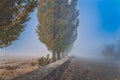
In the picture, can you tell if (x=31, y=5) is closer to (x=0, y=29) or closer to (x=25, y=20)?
(x=25, y=20)

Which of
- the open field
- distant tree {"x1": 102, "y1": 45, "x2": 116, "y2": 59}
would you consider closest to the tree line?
the open field

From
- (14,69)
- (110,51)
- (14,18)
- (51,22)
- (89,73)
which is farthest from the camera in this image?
(110,51)

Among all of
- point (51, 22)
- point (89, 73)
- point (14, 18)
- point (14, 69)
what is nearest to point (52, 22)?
point (51, 22)

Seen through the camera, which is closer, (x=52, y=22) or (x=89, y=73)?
(x=89, y=73)

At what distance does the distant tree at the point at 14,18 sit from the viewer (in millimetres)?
17944

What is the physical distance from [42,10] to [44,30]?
9.94 feet

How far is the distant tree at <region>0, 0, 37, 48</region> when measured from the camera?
1794cm

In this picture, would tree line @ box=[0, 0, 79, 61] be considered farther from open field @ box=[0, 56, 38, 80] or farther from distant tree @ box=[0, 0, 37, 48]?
open field @ box=[0, 56, 38, 80]

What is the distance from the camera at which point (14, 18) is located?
20.4 metres

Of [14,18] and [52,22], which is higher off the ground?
[52,22]

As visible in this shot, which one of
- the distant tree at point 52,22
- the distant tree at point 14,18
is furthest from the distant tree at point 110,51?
the distant tree at point 14,18

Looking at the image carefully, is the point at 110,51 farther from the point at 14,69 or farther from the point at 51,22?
the point at 14,69

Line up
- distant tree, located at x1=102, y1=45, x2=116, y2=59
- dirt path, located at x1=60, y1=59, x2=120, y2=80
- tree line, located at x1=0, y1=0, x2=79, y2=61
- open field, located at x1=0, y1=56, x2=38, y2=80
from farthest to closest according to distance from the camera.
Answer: distant tree, located at x1=102, y1=45, x2=116, y2=59, dirt path, located at x1=60, y1=59, x2=120, y2=80, open field, located at x1=0, y1=56, x2=38, y2=80, tree line, located at x1=0, y1=0, x2=79, y2=61

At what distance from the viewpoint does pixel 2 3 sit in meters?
16.7
